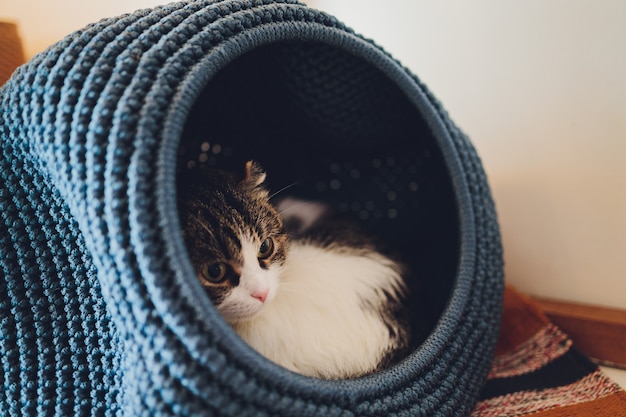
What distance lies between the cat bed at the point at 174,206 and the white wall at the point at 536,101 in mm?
246

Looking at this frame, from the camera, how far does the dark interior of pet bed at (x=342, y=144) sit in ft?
2.51

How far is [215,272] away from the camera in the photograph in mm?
625

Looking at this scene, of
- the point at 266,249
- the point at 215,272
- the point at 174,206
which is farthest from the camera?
the point at 266,249

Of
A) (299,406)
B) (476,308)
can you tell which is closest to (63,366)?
(299,406)

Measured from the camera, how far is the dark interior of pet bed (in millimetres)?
764

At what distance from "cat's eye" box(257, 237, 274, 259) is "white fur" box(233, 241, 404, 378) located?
6 cm

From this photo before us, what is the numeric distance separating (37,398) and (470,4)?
103 cm

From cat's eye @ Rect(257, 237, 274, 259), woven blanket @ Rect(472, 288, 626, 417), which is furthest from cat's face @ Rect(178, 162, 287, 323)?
woven blanket @ Rect(472, 288, 626, 417)

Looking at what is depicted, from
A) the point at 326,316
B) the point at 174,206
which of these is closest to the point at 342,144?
the point at 326,316

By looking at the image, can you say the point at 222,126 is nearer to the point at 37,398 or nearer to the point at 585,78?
the point at 37,398

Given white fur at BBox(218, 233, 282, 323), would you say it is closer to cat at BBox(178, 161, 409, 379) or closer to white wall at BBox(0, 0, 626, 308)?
cat at BBox(178, 161, 409, 379)

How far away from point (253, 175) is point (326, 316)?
0.26 metres

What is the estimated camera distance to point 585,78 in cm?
88

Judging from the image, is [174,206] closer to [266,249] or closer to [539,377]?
[266,249]
